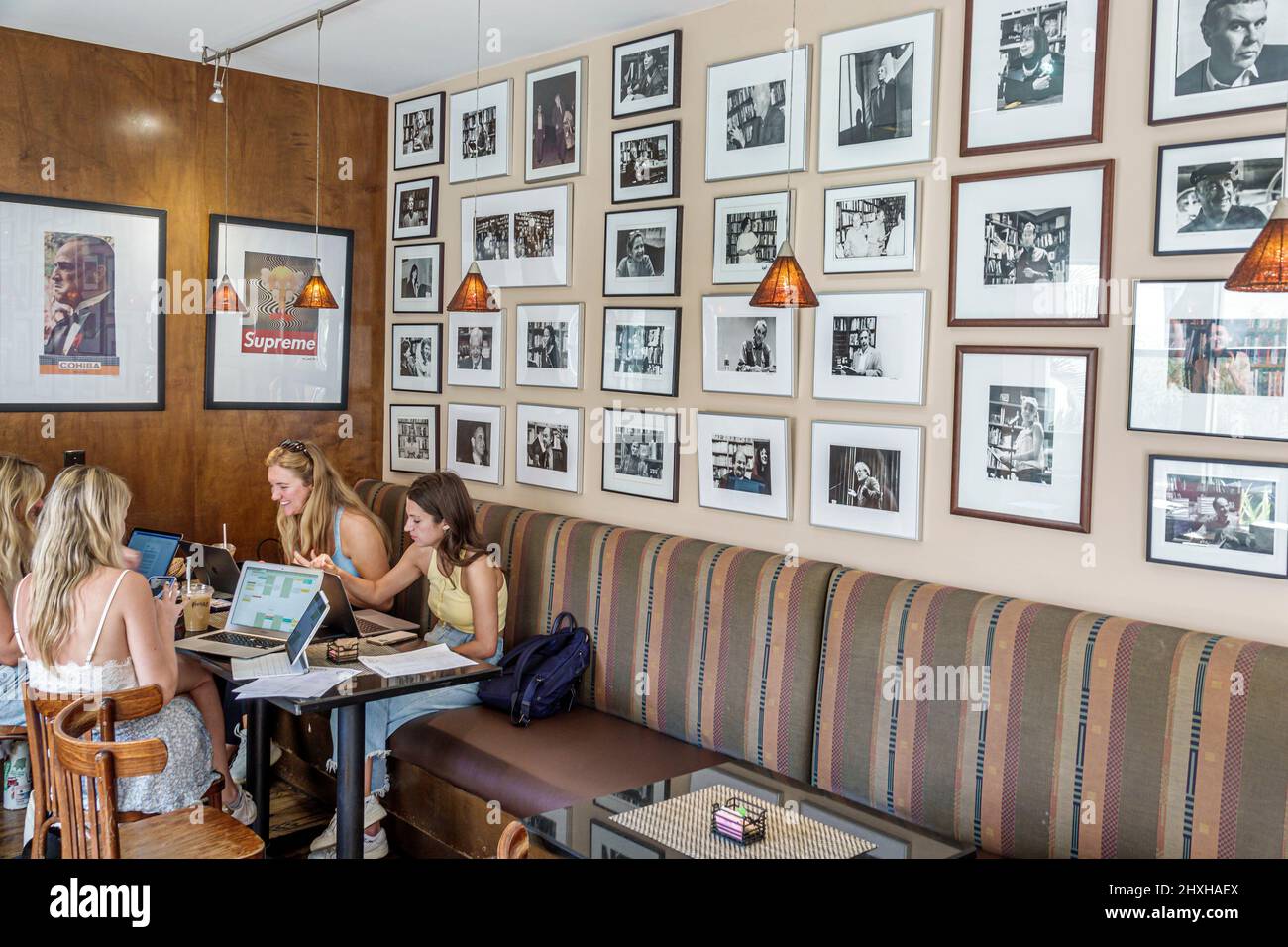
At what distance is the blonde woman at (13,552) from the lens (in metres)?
4.01

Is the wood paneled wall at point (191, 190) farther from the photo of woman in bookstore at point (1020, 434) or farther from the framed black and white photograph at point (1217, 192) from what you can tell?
the framed black and white photograph at point (1217, 192)

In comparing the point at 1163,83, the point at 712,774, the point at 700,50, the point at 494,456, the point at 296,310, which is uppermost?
the point at 700,50

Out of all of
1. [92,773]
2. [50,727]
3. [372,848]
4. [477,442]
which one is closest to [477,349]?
[477,442]

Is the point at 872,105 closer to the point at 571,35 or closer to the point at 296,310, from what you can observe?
the point at 571,35

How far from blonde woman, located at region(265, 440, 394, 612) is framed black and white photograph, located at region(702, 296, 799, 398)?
1661mm

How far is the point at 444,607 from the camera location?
4.51 metres

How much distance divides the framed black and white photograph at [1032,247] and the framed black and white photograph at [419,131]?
10.4 feet

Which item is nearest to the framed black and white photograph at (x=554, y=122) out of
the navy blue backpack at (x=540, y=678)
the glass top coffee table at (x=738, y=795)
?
the navy blue backpack at (x=540, y=678)

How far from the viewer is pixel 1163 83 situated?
3123 millimetres

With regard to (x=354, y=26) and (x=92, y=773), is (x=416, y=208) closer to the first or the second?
(x=354, y=26)

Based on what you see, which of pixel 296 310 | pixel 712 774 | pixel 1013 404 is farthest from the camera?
pixel 296 310

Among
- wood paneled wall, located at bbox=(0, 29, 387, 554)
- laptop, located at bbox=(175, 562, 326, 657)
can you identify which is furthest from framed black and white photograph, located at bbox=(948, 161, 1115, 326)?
wood paneled wall, located at bbox=(0, 29, 387, 554)
